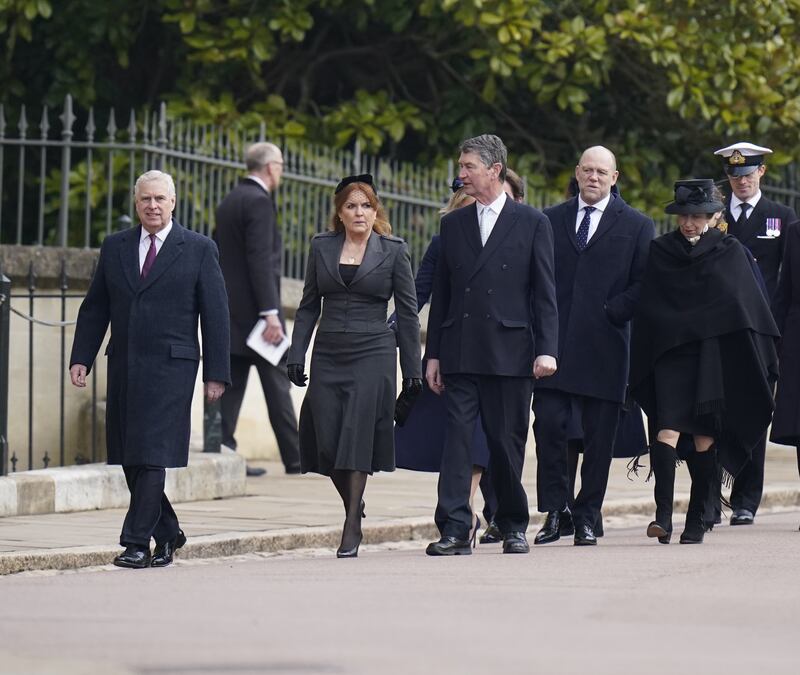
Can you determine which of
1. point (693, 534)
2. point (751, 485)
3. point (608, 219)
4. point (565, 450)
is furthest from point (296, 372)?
point (751, 485)

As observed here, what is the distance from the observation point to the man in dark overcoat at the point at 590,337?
1014 centimetres

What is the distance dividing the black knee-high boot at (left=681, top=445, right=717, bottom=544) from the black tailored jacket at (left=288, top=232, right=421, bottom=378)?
1.52 metres

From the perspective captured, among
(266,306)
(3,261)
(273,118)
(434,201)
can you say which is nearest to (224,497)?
(266,306)

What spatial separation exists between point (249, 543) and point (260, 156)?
398 centimetres

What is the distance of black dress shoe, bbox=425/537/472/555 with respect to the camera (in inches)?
371

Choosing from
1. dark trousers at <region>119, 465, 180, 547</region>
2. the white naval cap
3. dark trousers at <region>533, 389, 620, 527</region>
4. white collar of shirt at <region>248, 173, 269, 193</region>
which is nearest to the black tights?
dark trousers at <region>119, 465, 180, 547</region>

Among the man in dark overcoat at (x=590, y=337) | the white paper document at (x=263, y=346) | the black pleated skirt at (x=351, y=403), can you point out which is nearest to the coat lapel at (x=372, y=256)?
the black pleated skirt at (x=351, y=403)

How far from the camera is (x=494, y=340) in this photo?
31.1 ft

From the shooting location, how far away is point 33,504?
36.6ft

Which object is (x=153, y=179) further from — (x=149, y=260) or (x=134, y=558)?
(x=134, y=558)

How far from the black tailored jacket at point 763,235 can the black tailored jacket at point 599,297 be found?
187 centimetres

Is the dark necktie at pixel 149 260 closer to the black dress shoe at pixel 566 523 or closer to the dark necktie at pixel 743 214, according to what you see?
the black dress shoe at pixel 566 523

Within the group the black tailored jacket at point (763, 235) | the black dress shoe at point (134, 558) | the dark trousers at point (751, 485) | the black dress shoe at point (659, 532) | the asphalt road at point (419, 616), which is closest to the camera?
the asphalt road at point (419, 616)

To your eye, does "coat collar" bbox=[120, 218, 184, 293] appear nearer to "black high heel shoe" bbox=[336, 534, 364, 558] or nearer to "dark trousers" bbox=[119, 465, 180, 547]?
"dark trousers" bbox=[119, 465, 180, 547]
